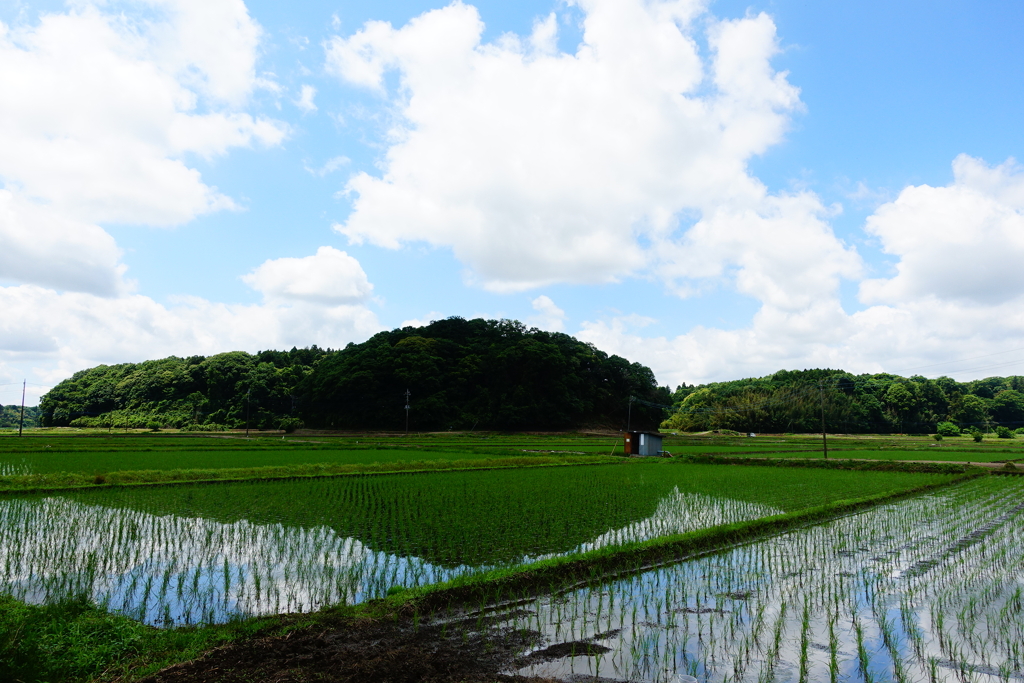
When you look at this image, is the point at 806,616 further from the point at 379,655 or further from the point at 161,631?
the point at 161,631

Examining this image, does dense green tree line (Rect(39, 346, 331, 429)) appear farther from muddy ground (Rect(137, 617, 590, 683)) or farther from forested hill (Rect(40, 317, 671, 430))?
muddy ground (Rect(137, 617, 590, 683))

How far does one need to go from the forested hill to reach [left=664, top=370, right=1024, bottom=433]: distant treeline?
9319 mm

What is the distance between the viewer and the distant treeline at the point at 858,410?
73.2 m

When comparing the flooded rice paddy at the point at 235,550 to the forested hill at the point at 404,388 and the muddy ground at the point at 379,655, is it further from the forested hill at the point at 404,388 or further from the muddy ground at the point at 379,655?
the forested hill at the point at 404,388

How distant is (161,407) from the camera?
74.4 metres

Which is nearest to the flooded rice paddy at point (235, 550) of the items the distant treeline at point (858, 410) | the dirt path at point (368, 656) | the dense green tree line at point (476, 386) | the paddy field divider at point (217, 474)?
the dirt path at point (368, 656)

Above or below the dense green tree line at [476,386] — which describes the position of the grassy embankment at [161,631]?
below

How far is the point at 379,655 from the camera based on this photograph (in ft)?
14.8

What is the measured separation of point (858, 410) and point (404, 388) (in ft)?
196

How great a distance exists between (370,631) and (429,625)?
1.98ft

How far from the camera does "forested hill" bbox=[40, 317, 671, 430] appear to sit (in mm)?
65312

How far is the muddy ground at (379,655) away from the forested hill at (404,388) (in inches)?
2346

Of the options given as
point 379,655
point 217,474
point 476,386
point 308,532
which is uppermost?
point 476,386

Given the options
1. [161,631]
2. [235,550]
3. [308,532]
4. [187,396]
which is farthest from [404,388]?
[161,631]
